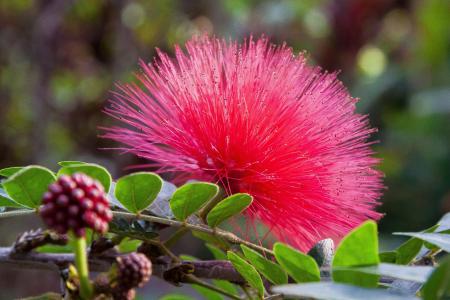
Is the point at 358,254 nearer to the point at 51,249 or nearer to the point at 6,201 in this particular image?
the point at 6,201

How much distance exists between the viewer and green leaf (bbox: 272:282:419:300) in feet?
3.26

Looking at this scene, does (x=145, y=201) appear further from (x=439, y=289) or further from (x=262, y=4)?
(x=262, y=4)

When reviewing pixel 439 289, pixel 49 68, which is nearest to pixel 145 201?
pixel 439 289

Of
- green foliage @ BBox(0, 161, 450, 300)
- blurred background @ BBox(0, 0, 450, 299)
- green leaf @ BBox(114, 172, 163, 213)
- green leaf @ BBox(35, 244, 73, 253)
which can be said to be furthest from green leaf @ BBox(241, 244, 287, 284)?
blurred background @ BBox(0, 0, 450, 299)

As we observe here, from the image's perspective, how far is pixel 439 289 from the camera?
3.51 feet

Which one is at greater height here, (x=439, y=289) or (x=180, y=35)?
(x=180, y=35)

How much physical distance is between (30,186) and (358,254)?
0.66 meters

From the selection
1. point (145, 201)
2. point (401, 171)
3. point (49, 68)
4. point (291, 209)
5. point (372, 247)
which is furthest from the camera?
point (401, 171)

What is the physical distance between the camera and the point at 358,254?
115 cm

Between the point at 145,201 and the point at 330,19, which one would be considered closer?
the point at 145,201

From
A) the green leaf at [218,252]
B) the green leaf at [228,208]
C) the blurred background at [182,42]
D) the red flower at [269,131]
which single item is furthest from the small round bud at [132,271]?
the blurred background at [182,42]

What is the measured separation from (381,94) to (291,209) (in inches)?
228

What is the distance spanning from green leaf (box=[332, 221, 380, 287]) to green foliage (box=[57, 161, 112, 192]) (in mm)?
479

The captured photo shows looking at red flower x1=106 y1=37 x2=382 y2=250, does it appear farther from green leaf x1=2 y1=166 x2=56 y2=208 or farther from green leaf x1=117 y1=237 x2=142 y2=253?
green leaf x1=2 y1=166 x2=56 y2=208
